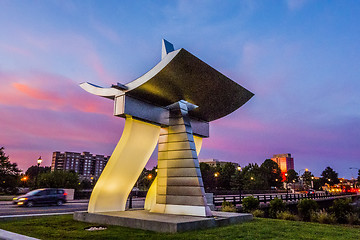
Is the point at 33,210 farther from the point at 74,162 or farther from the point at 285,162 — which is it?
the point at 285,162

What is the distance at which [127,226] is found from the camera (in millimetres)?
11156

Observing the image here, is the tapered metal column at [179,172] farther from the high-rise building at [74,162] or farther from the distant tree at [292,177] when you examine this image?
the high-rise building at [74,162]

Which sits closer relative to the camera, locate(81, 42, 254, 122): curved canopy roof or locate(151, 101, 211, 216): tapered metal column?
locate(81, 42, 254, 122): curved canopy roof

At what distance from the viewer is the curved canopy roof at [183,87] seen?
11945 mm

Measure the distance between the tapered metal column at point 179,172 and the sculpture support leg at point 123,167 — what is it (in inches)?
40.9

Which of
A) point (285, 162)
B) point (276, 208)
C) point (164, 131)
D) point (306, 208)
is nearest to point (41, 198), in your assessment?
point (164, 131)

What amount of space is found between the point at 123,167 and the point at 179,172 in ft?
9.68

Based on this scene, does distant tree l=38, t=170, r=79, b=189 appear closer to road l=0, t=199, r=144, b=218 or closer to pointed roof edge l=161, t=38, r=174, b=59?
road l=0, t=199, r=144, b=218

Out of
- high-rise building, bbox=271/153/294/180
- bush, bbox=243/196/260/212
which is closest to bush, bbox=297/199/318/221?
bush, bbox=243/196/260/212

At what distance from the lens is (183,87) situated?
44.8 ft

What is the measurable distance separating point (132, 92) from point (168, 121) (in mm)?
3179

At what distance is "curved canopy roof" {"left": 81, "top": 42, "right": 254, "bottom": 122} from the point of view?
39.2 feet

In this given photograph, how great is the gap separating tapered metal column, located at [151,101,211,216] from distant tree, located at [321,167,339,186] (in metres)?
124

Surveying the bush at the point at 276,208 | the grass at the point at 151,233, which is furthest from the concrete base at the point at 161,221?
the bush at the point at 276,208
